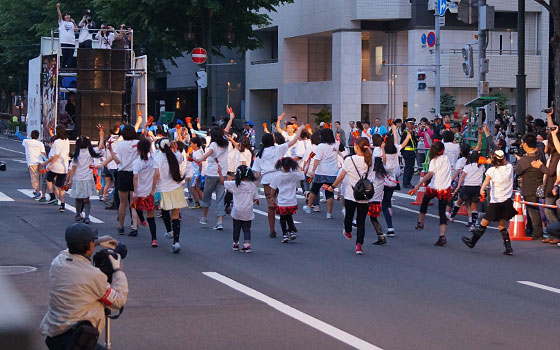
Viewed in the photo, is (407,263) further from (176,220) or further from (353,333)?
(353,333)

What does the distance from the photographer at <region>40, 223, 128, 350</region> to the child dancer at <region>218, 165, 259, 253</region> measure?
7823mm

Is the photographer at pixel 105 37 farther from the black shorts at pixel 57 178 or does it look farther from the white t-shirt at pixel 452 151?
the white t-shirt at pixel 452 151

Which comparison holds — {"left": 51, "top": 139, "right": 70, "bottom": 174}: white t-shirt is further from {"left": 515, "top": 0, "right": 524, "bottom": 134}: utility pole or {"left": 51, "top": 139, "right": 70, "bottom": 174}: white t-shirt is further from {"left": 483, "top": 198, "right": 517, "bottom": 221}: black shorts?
{"left": 515, "top": 0, "right": 524, "bottom": 134}: utility pole

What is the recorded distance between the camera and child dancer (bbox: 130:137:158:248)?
14.8 metres

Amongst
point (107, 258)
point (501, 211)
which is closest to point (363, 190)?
point (501, 211)

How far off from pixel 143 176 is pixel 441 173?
4.86 m

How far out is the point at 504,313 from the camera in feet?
33.1

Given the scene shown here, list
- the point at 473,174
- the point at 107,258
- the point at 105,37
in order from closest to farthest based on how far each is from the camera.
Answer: the point at 107,258 → the point at 473,174 → the point at 105,37

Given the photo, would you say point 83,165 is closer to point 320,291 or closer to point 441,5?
point 320,291

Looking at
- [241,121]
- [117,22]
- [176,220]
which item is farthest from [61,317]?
[241,121]

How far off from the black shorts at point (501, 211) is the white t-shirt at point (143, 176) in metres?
5.18

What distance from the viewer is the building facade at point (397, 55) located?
45000mm

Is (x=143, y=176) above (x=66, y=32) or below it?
below

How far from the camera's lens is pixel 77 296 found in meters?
6.36
